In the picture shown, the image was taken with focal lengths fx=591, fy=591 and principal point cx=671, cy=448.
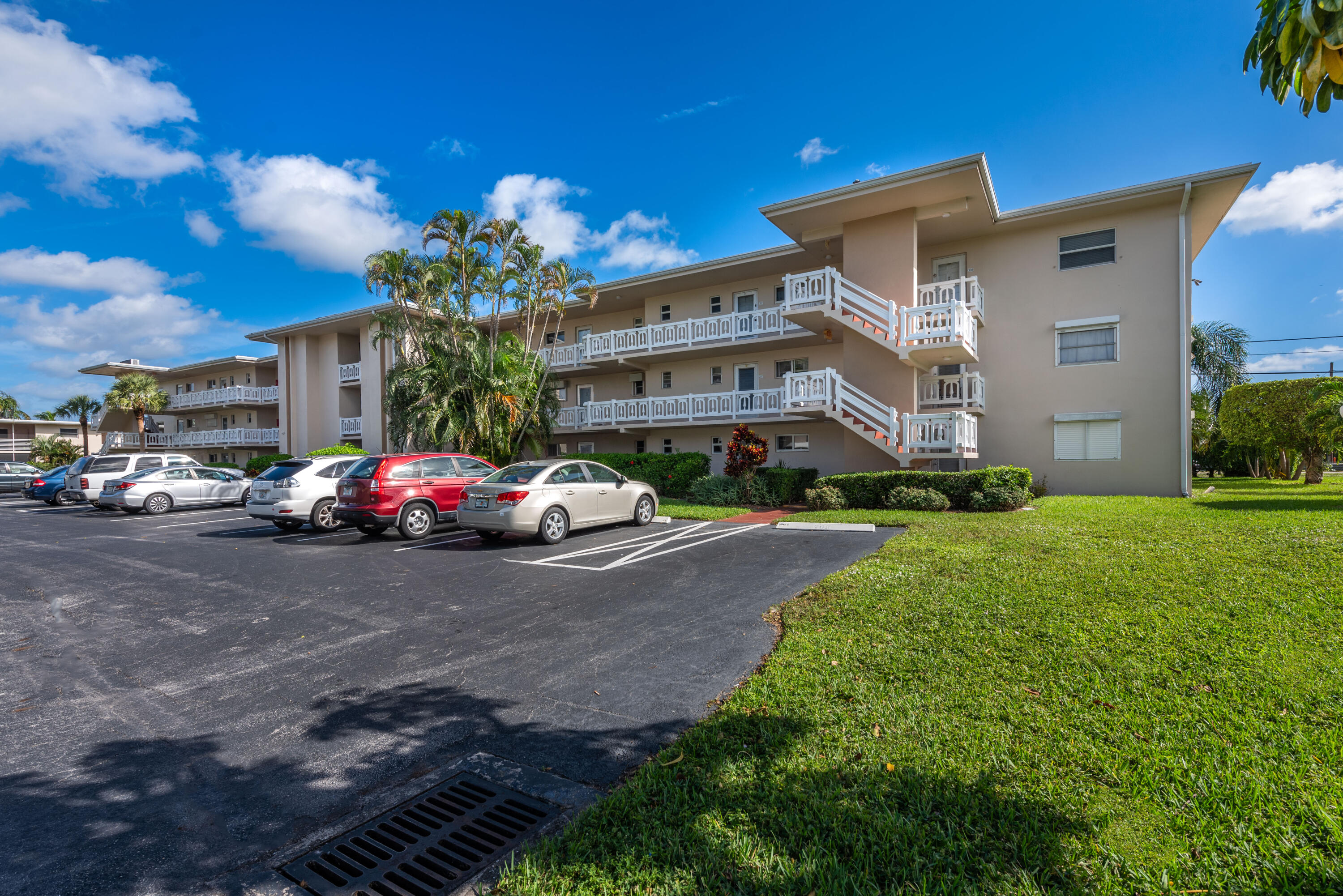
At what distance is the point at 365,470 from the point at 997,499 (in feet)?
43.2

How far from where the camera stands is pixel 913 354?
50.4 ft

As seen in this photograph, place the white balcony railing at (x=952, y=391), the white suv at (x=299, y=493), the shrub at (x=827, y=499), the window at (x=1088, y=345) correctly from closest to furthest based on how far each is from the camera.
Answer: the white suv at (x=299, y=493), the shrub at (x=827, y=499), the window at (x=1088, y=345), the white balcony railing at (x=952, y=391)

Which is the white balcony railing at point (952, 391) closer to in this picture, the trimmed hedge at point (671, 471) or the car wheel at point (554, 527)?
the trimmed hedge at point (671, 471)

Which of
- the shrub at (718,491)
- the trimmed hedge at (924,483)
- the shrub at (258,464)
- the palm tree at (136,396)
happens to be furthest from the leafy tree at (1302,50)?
the palm tree at (136,396)

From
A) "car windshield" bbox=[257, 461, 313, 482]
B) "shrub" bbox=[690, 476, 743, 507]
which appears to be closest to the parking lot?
"car windshield" bbox=[257, 461, 313, 482]

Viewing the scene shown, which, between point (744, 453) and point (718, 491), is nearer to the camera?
point (744, 453)

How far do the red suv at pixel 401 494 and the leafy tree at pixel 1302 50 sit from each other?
12453 millimetres

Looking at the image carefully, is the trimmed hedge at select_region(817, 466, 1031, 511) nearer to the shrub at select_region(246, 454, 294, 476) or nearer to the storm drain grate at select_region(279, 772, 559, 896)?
the storm drain grate at select_region(279, 772, 559, 896)

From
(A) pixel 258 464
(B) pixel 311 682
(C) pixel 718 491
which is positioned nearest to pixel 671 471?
(C) pixel 718 491

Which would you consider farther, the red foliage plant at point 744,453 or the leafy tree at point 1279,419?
the leafy tree at point 1279,419

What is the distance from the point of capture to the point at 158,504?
18562 millimetres

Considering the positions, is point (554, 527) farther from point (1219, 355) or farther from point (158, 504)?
point (1219, 355)

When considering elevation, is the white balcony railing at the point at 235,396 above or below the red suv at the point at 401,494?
above

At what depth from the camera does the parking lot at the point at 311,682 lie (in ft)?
9.62
